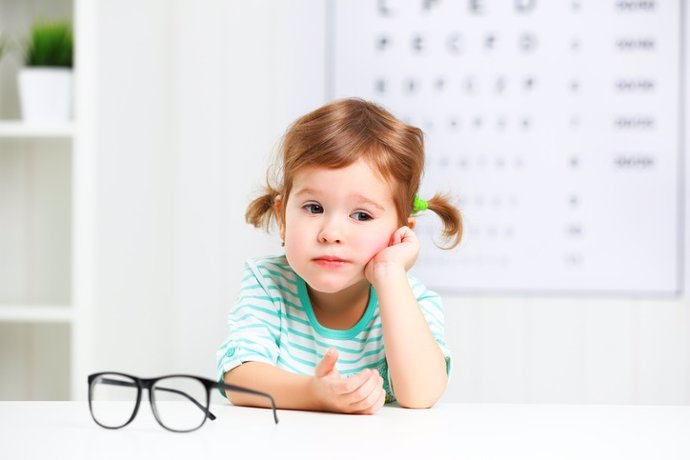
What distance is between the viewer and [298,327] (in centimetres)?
114

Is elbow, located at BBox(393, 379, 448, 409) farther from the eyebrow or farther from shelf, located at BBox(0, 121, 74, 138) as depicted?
shelf, located at BBox(0, 121, 74, 138)

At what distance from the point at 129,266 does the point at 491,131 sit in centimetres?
95

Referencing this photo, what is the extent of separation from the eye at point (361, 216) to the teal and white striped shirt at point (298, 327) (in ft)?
0.49

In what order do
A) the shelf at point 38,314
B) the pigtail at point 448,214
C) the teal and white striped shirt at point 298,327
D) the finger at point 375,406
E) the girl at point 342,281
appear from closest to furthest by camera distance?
the finger at point 375,406 < the girl at point 342,281 < the teal and white striped shirt at point 298,327 < the pigtail at point 448,214 < the shelf at point 38,314

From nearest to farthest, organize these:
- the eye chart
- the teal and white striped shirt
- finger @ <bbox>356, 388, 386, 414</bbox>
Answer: finger @ <bbox>356, 388, 386, 414</bbox>
the teal and white striped shirt
the eye chart

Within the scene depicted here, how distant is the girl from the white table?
9 cm

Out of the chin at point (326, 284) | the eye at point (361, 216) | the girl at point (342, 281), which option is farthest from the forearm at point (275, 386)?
the eye at point (361, 216)

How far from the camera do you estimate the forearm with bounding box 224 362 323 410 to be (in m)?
0.91

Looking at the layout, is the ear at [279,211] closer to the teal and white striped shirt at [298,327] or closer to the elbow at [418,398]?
the teal and white striped shirt at [298,327]

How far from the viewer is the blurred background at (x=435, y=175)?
1978mm

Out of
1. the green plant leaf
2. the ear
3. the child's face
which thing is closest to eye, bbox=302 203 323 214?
the child's face

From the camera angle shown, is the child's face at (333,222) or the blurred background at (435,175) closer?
the child's face at (333,222)

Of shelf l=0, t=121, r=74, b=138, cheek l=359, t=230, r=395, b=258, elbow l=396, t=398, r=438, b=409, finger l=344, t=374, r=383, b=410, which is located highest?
Answer: shelf l=0, t=121, r=74, b=138

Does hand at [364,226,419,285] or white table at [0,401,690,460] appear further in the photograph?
hand at [364,226,419,285]
